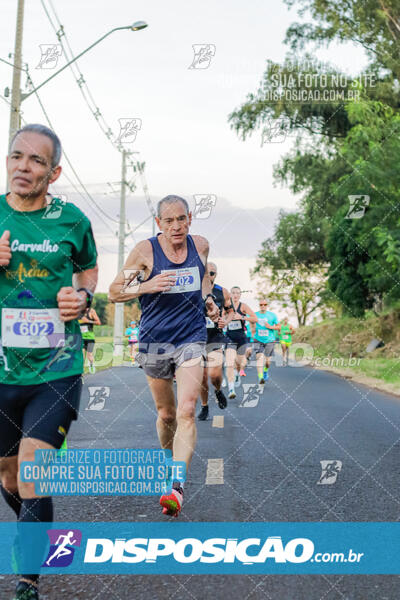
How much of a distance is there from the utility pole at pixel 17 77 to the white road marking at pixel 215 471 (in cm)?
966

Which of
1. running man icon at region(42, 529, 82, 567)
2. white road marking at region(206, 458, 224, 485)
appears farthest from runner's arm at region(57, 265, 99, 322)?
white road marking at region(206, 458, 224, 485)

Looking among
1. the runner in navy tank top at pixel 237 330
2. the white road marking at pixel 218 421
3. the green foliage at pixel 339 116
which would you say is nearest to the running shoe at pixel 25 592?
the white road marking at pixel 218 421

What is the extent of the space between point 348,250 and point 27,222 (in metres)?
25.9

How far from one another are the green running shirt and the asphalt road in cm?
102

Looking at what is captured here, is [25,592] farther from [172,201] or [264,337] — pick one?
[264,337]

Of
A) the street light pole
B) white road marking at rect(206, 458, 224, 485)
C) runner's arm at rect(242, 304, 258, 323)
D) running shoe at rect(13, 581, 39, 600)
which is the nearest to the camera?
running shoe at rect(13, 581, 39, 600)

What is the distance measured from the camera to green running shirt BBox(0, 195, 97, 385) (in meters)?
3.15

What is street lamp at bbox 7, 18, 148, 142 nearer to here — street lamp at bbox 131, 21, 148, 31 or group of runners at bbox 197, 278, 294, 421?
street lamp at bbox 131, 21, 148, 31

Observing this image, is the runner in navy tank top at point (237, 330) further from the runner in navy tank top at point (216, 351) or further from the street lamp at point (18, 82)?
the street lamp at point (18, 82)

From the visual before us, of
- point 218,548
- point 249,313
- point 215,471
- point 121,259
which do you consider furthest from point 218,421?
point 121,259

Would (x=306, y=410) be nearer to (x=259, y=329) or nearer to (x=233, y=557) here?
(x=259, y=329)

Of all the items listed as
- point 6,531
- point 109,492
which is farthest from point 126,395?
point 6,531

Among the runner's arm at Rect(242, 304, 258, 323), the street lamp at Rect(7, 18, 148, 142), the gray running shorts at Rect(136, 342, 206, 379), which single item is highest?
the street lamp at Rect(7, 18, 148, 142)

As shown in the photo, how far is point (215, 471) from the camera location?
20.1 ft
